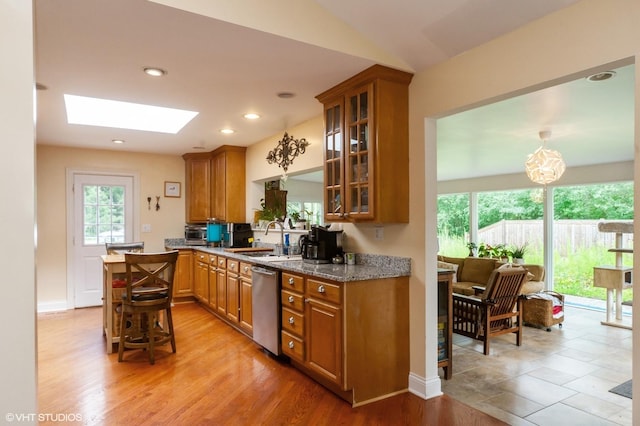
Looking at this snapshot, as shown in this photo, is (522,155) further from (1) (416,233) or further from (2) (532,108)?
(1) (416,233)

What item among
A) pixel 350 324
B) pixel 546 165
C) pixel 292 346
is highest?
pixel 546 165

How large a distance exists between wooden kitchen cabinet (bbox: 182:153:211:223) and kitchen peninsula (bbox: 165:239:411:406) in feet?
10.4

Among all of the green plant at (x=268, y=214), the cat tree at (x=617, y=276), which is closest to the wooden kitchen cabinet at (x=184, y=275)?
the green plant at (x=268, y=214)

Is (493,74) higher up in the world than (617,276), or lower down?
higher up

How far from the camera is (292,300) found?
3193 millimetres

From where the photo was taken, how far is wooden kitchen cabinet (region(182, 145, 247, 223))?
562 centimetres

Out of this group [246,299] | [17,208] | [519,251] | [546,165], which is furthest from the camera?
[519,251]

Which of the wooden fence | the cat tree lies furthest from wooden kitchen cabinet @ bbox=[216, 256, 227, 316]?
the wooden fence

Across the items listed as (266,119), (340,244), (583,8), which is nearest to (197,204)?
(266,119)

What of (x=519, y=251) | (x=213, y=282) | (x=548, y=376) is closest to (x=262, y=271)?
(x=213, y=282)

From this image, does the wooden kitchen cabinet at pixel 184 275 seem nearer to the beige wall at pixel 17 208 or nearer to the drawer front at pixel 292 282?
the drawer front at pixel 292 282

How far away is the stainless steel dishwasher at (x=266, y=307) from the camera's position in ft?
11.1

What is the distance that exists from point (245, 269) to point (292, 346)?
1140mm

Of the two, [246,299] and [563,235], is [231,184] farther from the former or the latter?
[563,235]
